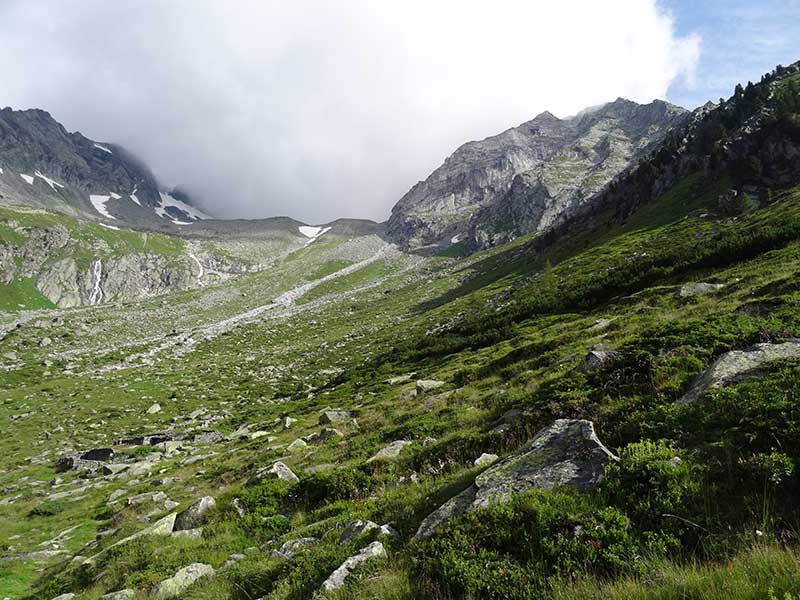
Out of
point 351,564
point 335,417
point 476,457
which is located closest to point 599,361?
point 476,457

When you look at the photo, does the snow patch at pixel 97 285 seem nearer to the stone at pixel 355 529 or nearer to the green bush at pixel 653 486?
the stone at pixel 355 529

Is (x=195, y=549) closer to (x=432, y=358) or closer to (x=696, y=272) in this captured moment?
(x=432, y=358)

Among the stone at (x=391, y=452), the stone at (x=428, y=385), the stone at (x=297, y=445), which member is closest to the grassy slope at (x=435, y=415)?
the stone at (x=297, y=445)

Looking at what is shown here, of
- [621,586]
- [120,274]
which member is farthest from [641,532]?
[120,274]

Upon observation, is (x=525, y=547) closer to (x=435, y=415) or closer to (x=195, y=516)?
(x=435, y=415)

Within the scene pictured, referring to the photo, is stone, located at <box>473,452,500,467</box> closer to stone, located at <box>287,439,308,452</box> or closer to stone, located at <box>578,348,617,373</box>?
stone, located at <box>578,348,617,373</box>

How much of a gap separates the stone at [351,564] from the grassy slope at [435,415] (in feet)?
0.98

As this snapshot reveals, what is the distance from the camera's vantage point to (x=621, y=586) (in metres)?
4.94

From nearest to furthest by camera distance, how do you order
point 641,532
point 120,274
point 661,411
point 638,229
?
point 641,532
point 661,411
point 638,229
point 120,274

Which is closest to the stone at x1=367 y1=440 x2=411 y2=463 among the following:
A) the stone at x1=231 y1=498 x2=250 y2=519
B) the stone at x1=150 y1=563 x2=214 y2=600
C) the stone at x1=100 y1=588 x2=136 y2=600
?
the stone at x1=231 y1=498 x2=250 y2=519

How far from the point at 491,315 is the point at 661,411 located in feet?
118

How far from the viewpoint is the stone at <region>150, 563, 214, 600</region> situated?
28.2ft

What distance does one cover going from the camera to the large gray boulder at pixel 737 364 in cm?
916

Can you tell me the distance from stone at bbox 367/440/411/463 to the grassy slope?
0.56 meters
